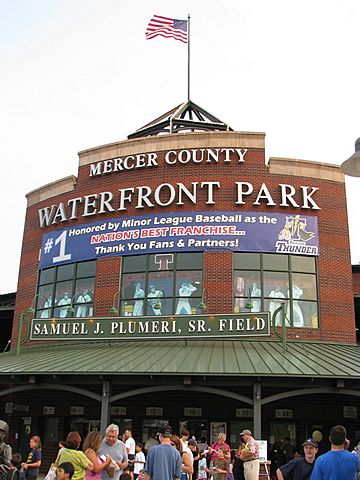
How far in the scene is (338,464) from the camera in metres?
6.22

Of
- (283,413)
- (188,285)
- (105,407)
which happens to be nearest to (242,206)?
(188,285)

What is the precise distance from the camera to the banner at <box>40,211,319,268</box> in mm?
22312

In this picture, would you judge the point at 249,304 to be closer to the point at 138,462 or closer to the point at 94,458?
the point at 138,462

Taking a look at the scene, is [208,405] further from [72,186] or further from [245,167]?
[72,186]

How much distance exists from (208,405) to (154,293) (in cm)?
448

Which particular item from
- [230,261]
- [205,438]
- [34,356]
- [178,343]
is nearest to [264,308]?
[230,261]

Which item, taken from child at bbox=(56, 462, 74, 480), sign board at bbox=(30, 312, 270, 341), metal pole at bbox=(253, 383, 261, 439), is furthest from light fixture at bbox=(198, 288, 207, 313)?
child at bbox=(56, 462, 74, 480)

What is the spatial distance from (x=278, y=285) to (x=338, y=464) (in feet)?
52.9

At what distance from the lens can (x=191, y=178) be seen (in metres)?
23.5

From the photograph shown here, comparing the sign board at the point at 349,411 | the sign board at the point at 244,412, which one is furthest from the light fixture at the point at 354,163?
the sign board at the point at 349,411

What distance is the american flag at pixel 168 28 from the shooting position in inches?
1147

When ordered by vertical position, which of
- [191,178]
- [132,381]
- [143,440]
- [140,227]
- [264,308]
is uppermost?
[191,178]

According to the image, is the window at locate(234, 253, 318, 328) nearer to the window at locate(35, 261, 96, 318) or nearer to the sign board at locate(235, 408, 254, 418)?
the sign board at locate(235, 408, 254, 418)

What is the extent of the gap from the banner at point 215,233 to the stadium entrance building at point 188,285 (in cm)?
4
